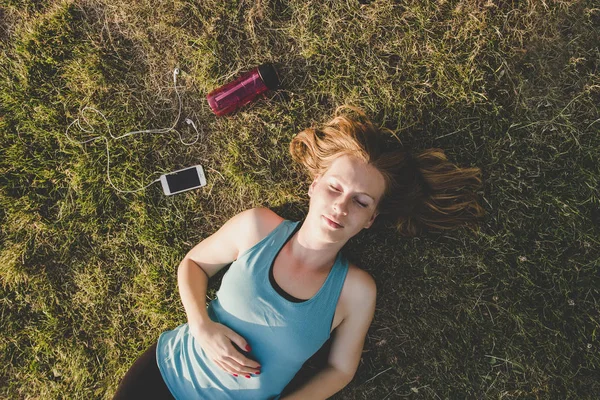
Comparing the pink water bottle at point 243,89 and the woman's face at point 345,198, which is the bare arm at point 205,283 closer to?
the woman's face at point 345,198

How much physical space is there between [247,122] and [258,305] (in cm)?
149

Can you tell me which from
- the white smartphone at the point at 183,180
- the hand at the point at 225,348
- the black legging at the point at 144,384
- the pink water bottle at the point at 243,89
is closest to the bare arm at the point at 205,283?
the hand at the point at 225,348

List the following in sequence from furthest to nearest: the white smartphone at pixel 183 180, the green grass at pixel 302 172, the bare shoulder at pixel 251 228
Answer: the white smartphone at pixel 183 180 → the green grass at pixel 302 172 → the bare shoulder at pixel 251 228

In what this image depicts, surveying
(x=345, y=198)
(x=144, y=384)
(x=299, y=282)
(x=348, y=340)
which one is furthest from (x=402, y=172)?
(x=144, y=384)

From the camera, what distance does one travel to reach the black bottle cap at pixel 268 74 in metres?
3.22

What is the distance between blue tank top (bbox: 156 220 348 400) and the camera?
107 inches

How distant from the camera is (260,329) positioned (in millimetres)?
2725

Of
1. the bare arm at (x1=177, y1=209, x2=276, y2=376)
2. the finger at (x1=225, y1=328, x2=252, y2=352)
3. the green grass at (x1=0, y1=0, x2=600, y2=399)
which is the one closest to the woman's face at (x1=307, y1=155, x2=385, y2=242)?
the bare arm at (x1=177, y1=209, x2=276, y2=376)

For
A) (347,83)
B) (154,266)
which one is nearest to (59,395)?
(154,266)

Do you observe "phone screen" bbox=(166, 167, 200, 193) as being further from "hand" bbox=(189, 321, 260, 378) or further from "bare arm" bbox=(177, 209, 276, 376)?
"hand" bbox=(189, 321, 260, 378)

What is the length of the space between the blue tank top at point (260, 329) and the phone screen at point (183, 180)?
92 cm

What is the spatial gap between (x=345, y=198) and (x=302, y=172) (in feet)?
2.95

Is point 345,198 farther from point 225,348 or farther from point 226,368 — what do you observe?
point 226,368

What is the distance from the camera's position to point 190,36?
11.1ft
